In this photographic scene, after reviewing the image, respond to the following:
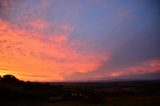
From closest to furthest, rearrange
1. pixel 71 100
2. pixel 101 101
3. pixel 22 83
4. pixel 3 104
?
pixel 3 104, pixel 101 101, pixel 71 100, pixel 22 83

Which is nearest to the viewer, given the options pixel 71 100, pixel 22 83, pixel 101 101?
pixel 101 101

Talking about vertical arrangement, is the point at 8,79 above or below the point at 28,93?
above

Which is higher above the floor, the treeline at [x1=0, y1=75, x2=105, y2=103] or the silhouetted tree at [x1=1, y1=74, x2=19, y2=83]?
the silhouetted tree at [x1=1, y1=74, x2=19, y2=83]

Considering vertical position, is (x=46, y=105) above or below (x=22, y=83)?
below

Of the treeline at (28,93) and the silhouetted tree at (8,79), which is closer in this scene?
the treeline at (28,93)

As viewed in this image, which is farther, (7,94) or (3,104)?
(7,94)

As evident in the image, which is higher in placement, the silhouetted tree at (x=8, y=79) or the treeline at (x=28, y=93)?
the silhouetted tree at (x=8, y=79)

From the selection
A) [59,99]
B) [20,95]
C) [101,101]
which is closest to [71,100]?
[59,99]

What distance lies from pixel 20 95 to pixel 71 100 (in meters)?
6.16

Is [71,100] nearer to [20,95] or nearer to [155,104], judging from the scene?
[20,95]

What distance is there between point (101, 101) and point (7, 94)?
35.9 feet

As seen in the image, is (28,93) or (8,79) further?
(8,79)

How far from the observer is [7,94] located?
31.4 metres

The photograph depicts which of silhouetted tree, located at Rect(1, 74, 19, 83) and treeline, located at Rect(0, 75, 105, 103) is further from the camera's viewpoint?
silhouetted tree, located at Rect(1, 74, 19, 83)
